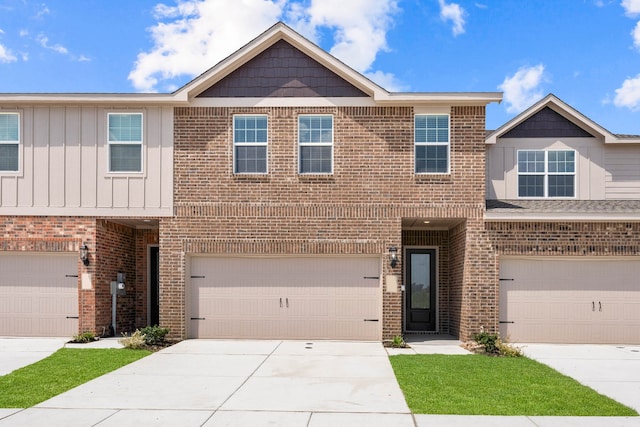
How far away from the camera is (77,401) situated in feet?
26.5

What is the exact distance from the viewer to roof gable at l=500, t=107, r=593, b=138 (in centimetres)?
1537

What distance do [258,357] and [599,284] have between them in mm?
8300

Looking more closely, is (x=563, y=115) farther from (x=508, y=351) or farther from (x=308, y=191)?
(x=308, y=191)

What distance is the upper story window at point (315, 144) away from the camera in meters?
14.0

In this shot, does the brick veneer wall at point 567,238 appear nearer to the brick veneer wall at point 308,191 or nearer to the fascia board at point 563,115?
the brick veneer wall at point 308,191

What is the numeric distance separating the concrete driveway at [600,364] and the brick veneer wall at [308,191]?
11.7ft

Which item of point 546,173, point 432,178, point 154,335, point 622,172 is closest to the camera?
point 154,335

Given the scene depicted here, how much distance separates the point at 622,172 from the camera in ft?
50.3

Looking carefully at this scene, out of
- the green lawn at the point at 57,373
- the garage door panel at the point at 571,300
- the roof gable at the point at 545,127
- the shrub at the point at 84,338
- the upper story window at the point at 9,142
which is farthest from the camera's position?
the roof gable at the point at 545,127

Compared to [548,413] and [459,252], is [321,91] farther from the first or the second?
[548,413]

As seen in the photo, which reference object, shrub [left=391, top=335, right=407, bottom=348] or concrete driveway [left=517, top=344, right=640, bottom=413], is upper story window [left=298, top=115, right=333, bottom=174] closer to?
shrub [left=391, top=335, right=407, bottom=348]

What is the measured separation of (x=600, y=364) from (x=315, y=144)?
7.72 m

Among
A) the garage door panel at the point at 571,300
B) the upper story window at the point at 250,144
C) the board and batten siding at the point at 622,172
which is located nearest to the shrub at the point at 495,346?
the garage door panel at the point at 571,300

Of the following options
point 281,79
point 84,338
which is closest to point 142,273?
Answer: point 84,338
